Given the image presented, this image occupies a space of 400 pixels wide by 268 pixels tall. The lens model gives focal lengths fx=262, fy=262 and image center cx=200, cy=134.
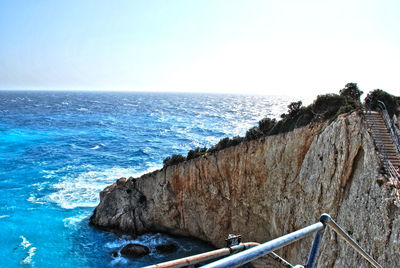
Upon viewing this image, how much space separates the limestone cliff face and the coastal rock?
8.76 feet

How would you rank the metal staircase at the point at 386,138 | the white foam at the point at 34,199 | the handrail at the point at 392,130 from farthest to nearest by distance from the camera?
the white foam at the point at 34,199, the handrail at the point at 392,130, the metal staircase at the point at 386,138

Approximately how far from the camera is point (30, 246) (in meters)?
21.7

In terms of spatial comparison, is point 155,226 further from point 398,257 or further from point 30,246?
point 398,257

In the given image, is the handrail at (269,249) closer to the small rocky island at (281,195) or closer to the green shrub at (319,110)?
the small rocky island at (281,195)

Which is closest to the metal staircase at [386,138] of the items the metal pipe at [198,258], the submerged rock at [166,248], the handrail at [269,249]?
the handrail at [269,249]

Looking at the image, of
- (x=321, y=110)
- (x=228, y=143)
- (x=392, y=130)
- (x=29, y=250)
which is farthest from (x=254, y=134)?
(x=29, y=250)

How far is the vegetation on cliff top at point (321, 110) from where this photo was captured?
14.7 metres

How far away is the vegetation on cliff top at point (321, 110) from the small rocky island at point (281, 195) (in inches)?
19.4

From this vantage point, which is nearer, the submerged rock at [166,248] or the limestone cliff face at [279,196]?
the limestone cliff face at [279,196]

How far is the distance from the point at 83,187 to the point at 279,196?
80.5 feet

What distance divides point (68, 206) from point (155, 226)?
34.4 ft

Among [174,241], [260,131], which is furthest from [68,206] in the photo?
[260,131]

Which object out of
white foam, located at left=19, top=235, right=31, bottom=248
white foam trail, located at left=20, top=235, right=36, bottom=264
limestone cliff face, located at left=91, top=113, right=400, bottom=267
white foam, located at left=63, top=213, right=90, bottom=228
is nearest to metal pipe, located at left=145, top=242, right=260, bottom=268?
limestone cliff face, located at left=91, top=113, right=400, bottom=267

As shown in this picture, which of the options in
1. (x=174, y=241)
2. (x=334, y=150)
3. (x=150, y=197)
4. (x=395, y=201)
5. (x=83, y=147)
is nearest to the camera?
(x=395, y=201)
